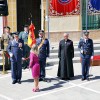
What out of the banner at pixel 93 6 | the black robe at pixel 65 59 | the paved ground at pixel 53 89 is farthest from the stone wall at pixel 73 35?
the black robe at pixel 65 59

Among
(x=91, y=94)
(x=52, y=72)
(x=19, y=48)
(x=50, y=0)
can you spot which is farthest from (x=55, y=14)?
(x=91, y=94)

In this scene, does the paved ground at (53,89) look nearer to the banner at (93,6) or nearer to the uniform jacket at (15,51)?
the uniform jacket at (15,51)

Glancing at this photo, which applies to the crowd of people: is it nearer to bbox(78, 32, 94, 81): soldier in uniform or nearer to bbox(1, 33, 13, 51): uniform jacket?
bbox(78, 32, 94, 81): soldier in uniform

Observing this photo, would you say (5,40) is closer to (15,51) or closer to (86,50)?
(15,51)

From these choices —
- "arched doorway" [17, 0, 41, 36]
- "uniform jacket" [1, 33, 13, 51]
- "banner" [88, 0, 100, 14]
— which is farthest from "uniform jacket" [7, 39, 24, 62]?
"arched doorway" [17, 0, 41, 36]

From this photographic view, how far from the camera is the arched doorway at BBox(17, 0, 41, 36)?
2002 cm

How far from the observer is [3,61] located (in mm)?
15391

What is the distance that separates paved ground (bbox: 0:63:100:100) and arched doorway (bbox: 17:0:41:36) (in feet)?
17.1

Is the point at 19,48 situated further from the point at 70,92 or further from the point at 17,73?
the point at 70,92

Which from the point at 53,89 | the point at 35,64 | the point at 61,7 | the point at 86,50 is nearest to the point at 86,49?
the point at 86,50

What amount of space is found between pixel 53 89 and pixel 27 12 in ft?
24.7

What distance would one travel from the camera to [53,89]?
44.5 feet

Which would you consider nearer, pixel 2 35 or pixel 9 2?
pixel 2 35

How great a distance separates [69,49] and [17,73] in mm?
2034
